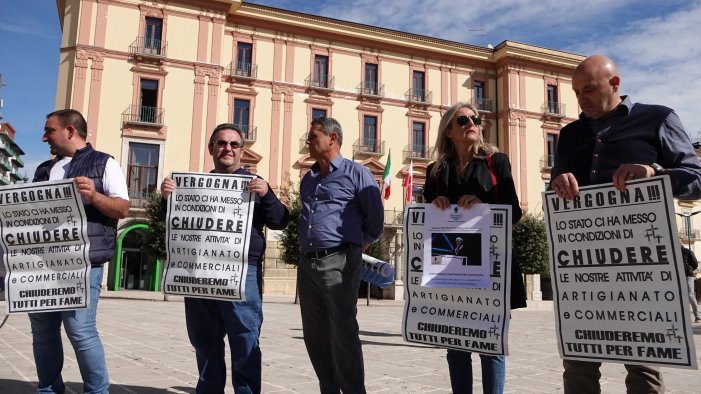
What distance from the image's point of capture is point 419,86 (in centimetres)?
3153

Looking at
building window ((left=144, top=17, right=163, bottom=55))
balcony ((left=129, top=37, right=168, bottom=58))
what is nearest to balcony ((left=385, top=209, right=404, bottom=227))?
balcony ((left=129, top=37, right=168, bottom=58))

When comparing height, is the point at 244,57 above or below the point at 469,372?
above

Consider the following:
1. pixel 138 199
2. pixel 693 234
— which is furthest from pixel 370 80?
pixel 693 234

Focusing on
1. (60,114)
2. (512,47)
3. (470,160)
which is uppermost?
(512,47)

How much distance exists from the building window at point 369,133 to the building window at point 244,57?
272 inches

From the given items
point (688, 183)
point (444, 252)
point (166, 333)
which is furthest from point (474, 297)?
point (166, 333)

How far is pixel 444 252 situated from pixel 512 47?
31294 millimetres

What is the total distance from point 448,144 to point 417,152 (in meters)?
27.5

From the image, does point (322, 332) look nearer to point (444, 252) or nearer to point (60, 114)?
point (444, 252)

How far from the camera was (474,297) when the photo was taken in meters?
3.30

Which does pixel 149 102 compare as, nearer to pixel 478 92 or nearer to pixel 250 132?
pixel 250 132

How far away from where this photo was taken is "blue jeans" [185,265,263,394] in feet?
11.7

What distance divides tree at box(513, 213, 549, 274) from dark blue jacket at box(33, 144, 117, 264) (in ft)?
82.0

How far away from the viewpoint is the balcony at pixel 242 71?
27359 mm
